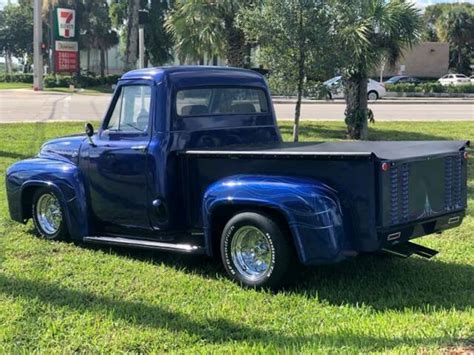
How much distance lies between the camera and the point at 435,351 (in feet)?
12.5

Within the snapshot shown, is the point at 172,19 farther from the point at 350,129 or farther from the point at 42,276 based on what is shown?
the point at 42,276

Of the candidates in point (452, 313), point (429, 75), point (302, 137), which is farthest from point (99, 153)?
point (429, 75)

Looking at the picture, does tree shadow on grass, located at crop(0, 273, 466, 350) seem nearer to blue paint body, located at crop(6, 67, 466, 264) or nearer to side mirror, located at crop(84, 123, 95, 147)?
blue paint body, located at crop(6, 67, 466, 264)

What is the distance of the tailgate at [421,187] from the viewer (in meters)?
4.81

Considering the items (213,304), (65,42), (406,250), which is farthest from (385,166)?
(65,42)

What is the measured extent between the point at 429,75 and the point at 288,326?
64140 mm

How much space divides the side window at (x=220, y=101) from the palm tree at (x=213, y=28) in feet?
34.5

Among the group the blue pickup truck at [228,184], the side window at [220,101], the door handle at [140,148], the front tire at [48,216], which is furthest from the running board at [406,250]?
the front tire at [48,216]

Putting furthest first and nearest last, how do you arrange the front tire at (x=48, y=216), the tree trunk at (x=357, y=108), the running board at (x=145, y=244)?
the tree trunk at (x=357, y=108)
the front tire at (x=48, y=216)
the running board at (x=145, y=244)

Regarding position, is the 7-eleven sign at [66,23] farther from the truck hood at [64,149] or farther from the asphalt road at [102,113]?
the truck hood at [64,149]

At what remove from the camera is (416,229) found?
5215 millimetres

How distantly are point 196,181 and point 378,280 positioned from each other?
182cm

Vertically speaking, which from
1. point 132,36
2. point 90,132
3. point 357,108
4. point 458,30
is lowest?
point 90,132

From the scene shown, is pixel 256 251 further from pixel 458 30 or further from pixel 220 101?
pixel 458 30
